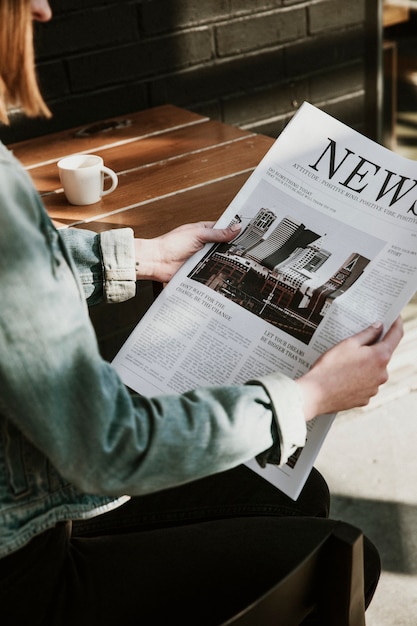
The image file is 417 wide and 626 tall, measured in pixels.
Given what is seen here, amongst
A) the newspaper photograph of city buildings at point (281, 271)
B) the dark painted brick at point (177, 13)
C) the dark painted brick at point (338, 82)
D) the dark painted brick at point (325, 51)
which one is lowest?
the dark painted brick at point (338, 82)

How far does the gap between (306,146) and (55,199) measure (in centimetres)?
52

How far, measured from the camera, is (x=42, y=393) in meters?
0.62

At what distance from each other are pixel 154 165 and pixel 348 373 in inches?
31.1

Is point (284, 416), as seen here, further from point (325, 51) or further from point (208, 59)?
point (325, 51)

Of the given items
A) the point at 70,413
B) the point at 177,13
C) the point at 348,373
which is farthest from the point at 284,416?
the point at 177,13

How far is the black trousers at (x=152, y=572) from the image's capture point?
75 cm

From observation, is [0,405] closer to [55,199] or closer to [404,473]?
[55,199]

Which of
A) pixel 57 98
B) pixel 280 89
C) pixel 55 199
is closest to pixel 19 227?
pixel 55 199

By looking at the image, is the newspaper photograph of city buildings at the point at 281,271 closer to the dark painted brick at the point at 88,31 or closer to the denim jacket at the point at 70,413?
the denim jacket at the point at 70,413

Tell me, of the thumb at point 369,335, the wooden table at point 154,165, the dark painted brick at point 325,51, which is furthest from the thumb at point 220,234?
the dark painted brick at point 325,51

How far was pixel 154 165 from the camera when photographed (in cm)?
148

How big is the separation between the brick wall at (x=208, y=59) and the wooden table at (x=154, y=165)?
A: 0.55 ft

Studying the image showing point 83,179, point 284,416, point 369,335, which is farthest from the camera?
point 83,179

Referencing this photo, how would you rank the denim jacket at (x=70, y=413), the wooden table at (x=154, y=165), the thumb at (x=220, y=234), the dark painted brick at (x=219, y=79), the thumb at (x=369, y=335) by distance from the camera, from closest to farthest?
the denim jacket at (x=70, y=413) < the thumb at (x=369, y=335) < the thumb at (x=220, y=234) < the wooden table at (x=154, y=165) < the dark painted brick at (x=219, y=79)
